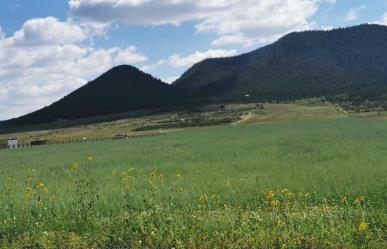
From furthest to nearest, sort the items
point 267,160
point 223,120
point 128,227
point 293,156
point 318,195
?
point 223,120 < point 293,156 < point 267,160 < point 318,195 < point 128,227

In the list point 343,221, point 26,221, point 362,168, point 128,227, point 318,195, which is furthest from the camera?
point 362,168

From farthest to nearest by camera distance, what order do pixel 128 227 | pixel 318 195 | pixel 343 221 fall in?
1. pixel 318 195
2. pixel 128 227
3. pixel 343 221

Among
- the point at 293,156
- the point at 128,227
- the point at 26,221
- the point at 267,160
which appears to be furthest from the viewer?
the point at 293,156

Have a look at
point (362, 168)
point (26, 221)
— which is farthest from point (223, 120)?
point (26, 221)

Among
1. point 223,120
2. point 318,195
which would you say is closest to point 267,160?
point 318,195

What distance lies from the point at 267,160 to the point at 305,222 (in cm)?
1685

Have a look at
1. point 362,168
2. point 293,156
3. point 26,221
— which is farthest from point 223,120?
point 26,221

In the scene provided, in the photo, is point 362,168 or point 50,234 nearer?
point 50,234

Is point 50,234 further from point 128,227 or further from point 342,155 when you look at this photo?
point 342,155

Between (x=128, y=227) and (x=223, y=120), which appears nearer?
(x=128, y=227)

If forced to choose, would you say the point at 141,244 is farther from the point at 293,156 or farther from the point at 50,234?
the point at 293,156

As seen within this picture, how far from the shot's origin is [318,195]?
48.3 ft

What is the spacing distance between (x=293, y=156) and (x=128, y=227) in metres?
19.5

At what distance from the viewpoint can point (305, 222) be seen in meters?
10.4
